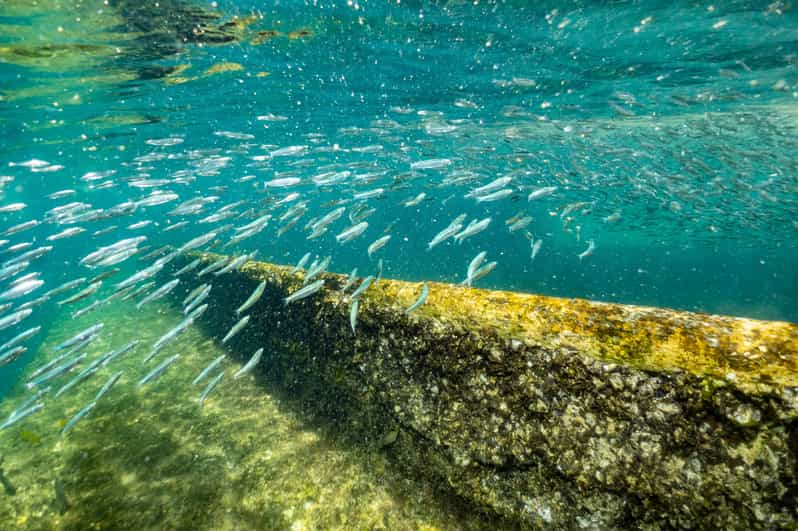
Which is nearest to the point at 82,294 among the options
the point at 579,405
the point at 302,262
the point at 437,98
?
the point at 302,262

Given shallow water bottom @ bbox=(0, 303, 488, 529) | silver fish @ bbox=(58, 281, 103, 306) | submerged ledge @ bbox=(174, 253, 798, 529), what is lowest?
shallow water bottom @ bbox=(0, 303, 488, 529)

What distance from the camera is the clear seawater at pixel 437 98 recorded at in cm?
1044

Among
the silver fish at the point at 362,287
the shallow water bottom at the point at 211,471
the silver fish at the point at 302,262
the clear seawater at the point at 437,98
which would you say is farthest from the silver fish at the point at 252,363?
the clear seawater at the point at 437,98

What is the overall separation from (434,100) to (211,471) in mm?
19933

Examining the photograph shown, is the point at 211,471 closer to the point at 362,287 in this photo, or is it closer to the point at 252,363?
the point at 252,363

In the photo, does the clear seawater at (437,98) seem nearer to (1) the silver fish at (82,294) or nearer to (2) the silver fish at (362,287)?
(1) the silver fish at (82,294)

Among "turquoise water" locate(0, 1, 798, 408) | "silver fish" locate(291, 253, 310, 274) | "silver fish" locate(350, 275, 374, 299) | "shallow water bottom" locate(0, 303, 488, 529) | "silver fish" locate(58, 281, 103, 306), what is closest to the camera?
"shallow water bottom" locate(0, 303, 488, 529)

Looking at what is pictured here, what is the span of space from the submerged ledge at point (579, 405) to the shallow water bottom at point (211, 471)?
463 millimetres

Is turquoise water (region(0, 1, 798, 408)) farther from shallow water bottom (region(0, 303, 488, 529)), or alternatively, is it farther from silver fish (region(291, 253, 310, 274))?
shallow water bottom (region(0, 303, 488, 529))

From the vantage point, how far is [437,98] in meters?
18.9

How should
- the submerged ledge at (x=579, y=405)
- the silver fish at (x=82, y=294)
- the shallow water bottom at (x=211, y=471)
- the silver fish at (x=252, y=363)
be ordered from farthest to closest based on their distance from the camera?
1. the silver fish at (x=82, y=294)
2. the silver fish at (x=252, y=363)
3. the shallow water bottom at (x=211, y=471)
4. the submerged ledge at (x=579, y=405)

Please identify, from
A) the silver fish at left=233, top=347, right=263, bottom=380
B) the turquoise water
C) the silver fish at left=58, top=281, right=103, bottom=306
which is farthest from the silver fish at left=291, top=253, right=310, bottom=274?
the silver fish at left=58, top=281, right=103, bottom=306

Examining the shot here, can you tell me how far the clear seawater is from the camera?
1044 cm

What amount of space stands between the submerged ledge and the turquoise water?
2.13 meters
